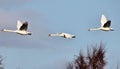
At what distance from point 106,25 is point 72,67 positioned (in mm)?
43606

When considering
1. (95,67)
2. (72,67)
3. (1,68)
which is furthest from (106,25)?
(1,68)

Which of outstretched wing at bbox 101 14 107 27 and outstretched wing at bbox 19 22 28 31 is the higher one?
outstretched wing at bbox 101 14 107 27

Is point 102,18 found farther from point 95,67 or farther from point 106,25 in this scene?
point 95,67

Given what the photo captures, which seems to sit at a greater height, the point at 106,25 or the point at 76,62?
the point at 106,25

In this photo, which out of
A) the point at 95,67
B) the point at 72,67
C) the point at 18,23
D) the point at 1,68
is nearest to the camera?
the point at 18,23

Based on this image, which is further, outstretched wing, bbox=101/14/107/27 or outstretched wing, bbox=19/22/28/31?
outstretched wing, bbox=101/14/107/27

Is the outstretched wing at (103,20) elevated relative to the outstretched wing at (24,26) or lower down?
elevated

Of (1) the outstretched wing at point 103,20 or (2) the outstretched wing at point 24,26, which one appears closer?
(2) the outstretched wing at point 24,26

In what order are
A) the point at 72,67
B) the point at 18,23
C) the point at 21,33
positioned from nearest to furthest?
the point at 21,33
the point at 18,23
the point at 72,67

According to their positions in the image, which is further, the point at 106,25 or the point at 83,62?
the point at 83,62

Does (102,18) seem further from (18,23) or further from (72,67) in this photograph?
(72,67)

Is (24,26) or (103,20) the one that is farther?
(103,20)

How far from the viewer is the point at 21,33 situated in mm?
32906

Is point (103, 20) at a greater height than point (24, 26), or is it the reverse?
point (103, 20)
